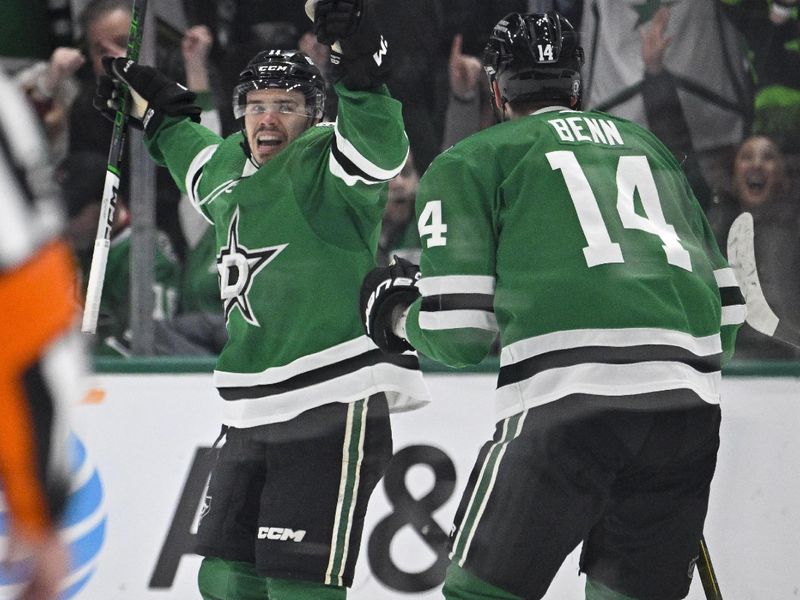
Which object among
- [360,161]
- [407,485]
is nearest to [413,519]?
[407,485]

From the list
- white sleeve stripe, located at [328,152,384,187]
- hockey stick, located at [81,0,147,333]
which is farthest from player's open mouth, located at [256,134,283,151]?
hockey stick, located at [81,0,147,333]

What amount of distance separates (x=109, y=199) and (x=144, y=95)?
0.24 meters

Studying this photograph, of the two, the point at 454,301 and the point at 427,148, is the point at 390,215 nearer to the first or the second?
the point at 427,148

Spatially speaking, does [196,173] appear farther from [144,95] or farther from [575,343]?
[575,343]

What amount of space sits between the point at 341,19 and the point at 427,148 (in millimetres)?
952

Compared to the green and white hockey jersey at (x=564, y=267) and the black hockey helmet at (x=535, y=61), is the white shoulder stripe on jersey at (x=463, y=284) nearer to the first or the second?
the green and white hockey jersey at (x=564, y=267)

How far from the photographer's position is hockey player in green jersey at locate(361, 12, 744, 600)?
1.89 metres

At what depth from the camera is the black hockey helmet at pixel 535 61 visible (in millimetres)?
2094

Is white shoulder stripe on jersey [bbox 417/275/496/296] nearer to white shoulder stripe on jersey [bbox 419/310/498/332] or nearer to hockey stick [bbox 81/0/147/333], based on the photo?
white shoulder stripe on jersey [bbox 419/310/498/332]

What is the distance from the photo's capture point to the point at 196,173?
283cm

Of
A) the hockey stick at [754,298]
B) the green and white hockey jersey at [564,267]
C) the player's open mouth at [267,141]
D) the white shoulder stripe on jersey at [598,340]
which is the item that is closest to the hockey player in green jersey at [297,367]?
the player's open mouth at [267,141]

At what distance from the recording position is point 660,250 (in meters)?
1.93

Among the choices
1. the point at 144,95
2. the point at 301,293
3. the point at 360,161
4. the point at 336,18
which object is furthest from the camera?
the point at 144,95

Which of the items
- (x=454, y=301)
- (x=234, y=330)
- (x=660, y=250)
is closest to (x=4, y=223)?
(x=454, y=301)
